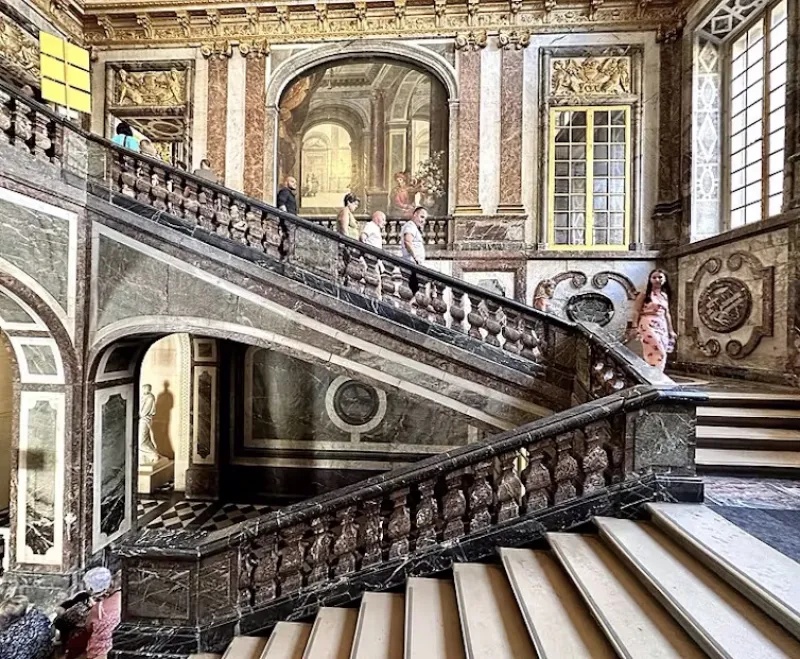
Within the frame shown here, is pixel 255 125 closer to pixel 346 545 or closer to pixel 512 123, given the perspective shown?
pixel 512 123

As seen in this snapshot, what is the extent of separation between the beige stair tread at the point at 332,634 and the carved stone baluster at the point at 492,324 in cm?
250

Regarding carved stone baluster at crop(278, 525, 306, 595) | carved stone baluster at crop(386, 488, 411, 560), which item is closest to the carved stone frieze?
carved stone baluster at crop(386, 488, 411, 560)

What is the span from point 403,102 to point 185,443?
7.28m

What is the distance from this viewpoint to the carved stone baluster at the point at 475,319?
4.43 metres

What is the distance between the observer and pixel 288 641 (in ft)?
9.91

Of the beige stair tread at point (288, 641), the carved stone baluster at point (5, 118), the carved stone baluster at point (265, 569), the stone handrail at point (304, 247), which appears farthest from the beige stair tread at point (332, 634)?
the carved stone baluster at point (5, 118)

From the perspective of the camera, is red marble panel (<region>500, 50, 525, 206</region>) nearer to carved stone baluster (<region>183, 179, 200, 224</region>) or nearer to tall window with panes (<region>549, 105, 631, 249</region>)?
tall window with panes (<region>549, 105, 631, 249</region>)

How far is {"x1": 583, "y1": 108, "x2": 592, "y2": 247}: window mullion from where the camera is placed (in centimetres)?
830

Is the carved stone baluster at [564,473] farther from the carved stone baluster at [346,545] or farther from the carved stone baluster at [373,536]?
the carved stone baluster at [346,545]

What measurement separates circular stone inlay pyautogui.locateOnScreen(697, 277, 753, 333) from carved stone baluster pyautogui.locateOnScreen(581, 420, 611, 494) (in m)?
4.23

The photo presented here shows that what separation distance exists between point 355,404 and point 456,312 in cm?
400

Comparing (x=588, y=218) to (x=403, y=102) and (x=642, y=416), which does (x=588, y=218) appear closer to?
(x=403, y=102)

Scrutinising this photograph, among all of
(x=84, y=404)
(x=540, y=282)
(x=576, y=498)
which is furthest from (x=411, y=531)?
(x=540, y=282)

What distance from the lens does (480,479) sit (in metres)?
3.15
